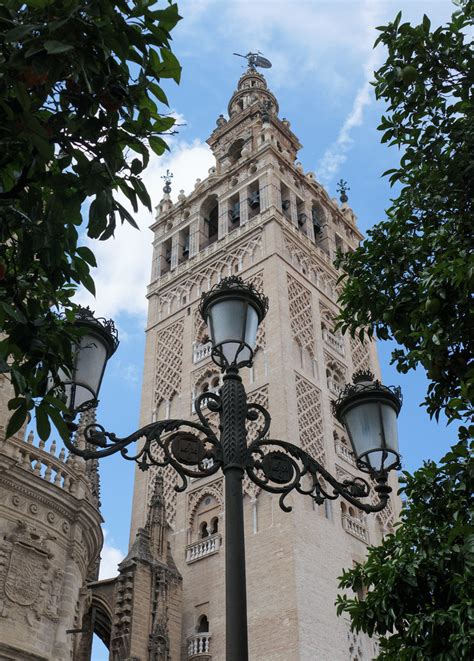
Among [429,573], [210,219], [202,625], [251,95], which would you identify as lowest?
[429,573]

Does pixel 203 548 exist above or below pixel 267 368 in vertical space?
below

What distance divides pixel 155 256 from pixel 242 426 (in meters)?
26.9

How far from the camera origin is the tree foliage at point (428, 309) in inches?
222

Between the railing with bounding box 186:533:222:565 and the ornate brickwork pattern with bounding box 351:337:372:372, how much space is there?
348 inches

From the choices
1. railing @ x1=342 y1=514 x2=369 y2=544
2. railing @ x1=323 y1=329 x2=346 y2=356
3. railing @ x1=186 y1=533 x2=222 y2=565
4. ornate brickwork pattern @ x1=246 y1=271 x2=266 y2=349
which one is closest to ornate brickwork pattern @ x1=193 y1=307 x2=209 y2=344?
ornate brickwork pattern @ x1=246 y1=271 x2=266 y2=349

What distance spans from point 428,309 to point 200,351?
2051 cm

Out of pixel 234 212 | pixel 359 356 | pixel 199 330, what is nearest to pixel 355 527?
pixel 359 356

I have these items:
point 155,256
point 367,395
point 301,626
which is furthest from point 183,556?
point 367,395

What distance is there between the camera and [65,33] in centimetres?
320

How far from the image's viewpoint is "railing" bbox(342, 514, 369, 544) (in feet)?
72.1

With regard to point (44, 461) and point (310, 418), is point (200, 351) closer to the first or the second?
point (310, 418)

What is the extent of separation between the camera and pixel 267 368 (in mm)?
23484

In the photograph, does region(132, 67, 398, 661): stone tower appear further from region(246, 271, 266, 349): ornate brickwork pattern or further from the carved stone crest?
the carved stone crest

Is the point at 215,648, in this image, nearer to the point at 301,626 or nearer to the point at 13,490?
the point at 301,626
